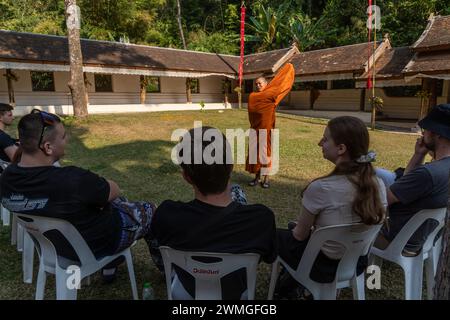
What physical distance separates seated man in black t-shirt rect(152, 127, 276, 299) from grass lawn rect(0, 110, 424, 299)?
3.99ft

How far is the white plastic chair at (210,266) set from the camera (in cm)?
177

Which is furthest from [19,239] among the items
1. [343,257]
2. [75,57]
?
[75,57]

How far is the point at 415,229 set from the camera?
2461 mm

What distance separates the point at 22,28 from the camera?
81.1ft

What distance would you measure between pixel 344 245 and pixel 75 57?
13.5m

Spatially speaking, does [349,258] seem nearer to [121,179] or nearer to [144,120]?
[121,179]

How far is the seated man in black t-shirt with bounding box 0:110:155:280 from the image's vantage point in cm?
210

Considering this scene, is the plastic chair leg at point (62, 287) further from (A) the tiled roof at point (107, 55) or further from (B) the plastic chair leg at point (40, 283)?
(A) the tiled roof at point (107, 55)

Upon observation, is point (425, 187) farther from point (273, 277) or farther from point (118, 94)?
point (118, 94)

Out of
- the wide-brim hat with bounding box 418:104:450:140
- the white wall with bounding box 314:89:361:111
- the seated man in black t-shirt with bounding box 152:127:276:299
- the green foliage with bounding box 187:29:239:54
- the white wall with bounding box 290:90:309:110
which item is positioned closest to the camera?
the seated man in black t-shirt with bounding box 152:127:276:299

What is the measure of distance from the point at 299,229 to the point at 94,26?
2817 centimetres

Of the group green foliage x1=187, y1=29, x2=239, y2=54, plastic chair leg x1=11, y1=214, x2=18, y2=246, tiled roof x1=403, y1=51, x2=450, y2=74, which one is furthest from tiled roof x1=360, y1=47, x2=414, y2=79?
plastic chair leg x1=11, y1=214, x2=18, y2=246

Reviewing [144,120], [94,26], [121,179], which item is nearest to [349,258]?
[121,179]

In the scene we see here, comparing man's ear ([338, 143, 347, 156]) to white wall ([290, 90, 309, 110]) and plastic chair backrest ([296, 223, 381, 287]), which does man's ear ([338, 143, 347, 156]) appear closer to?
plastic chair backrest ([296, 223, 381, 287])
